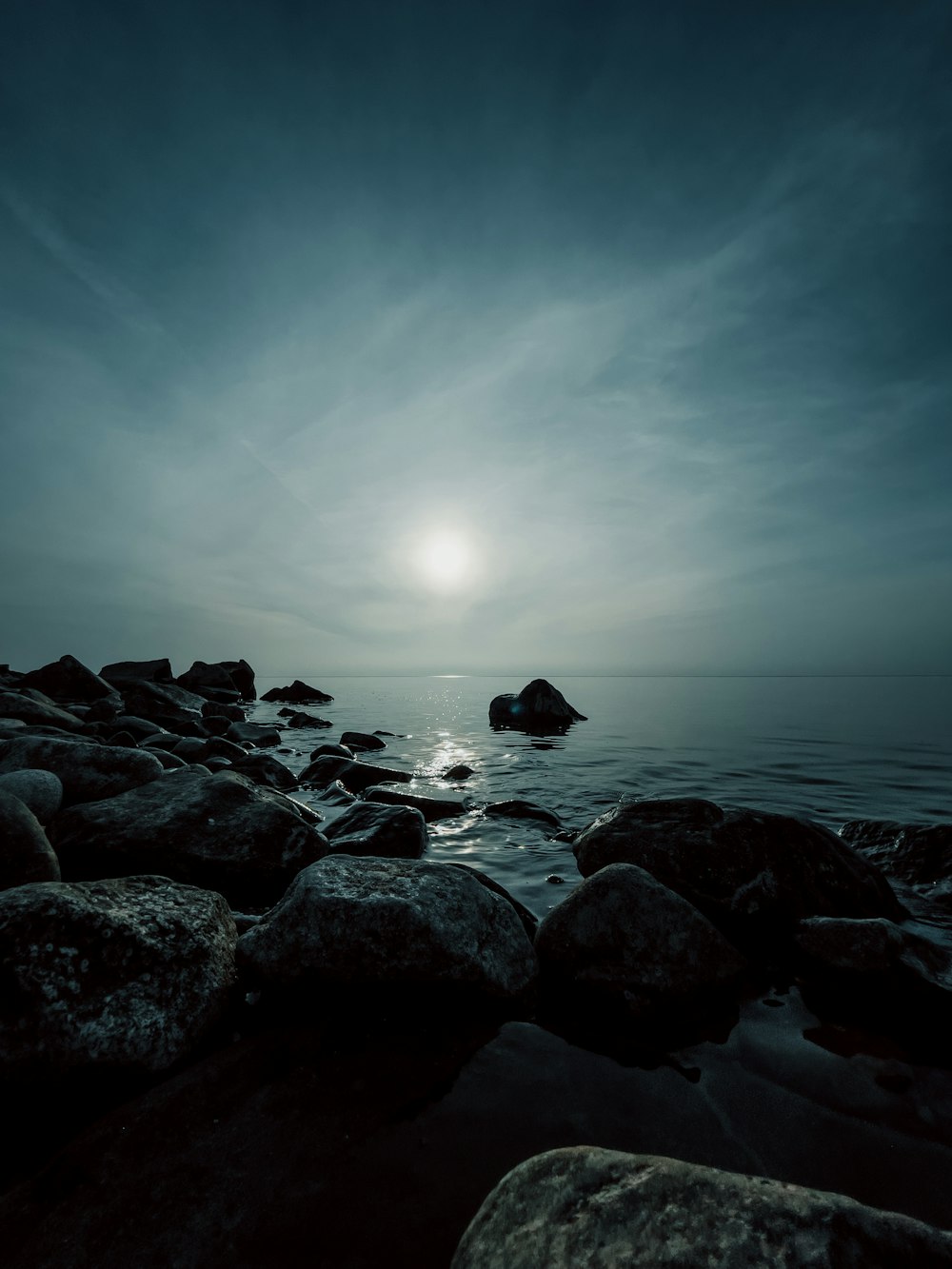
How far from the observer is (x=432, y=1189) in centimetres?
205

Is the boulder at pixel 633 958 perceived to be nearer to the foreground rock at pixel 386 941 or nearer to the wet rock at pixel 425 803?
the foreground rock at pixel 386 941

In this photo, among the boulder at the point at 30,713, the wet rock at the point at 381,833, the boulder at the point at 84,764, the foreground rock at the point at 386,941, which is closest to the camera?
the foreground rock at the point at 386,941

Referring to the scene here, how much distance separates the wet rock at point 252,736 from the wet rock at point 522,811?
427 inches

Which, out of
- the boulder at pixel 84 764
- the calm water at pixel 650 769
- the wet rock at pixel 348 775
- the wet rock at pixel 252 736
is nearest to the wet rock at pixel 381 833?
the calm water at pixel 650 769

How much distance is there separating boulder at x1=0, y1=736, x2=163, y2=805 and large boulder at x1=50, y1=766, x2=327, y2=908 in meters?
1.41

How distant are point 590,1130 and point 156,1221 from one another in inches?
67.1

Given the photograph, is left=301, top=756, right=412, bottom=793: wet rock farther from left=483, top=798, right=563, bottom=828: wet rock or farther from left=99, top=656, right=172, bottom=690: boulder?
left=99, top=656, right=172, bottom=690: boulder

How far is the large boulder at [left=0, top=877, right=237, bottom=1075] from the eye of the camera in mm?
2512

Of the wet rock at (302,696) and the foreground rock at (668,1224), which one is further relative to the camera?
the wet rock at (302,696)

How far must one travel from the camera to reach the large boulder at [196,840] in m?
5.03

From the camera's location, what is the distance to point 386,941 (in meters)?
3.24

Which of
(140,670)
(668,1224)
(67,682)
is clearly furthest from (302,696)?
(668,1224)

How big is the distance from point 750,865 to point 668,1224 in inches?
152

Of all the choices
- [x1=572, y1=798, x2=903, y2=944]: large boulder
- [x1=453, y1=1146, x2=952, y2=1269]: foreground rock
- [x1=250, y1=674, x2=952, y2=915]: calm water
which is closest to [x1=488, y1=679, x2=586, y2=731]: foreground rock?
[x1=250, y1=674, x2=952, y2=915]: calm water
